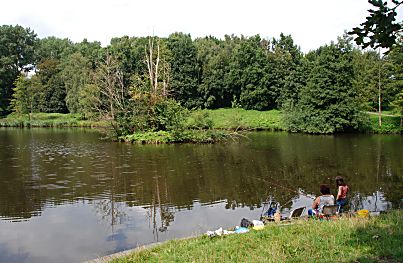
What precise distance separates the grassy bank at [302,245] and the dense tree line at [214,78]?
2449 centimetres

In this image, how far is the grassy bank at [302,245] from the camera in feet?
20.6

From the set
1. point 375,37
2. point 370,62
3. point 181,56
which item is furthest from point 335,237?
point 181,56

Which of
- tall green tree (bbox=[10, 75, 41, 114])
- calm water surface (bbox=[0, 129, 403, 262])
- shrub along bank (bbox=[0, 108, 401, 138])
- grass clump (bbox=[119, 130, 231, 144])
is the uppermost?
tall green tree (bbox=[10, 75, 41, 114])

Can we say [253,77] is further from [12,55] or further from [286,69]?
[12,55]

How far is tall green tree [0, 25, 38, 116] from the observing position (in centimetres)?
6200

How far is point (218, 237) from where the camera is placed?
28.2 feet

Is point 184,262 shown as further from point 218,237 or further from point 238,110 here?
point 238,110

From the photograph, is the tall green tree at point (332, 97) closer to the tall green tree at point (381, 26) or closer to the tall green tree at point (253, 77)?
the tall green tree at point (253, 77)

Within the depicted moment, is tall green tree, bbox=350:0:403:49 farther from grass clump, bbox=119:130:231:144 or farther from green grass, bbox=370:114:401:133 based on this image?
green grass, bbox=370:114:401:133

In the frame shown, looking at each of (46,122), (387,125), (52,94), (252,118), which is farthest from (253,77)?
(52,94)

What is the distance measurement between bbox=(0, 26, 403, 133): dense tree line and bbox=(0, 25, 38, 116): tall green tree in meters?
0.16

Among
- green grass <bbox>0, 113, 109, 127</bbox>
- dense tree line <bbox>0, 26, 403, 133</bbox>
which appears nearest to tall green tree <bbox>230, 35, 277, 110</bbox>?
dense tree line <bbox>0, 26, 403, 133</bbox>

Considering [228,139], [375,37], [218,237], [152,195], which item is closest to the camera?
[375,37]

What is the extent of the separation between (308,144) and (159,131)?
1228 centimetres
